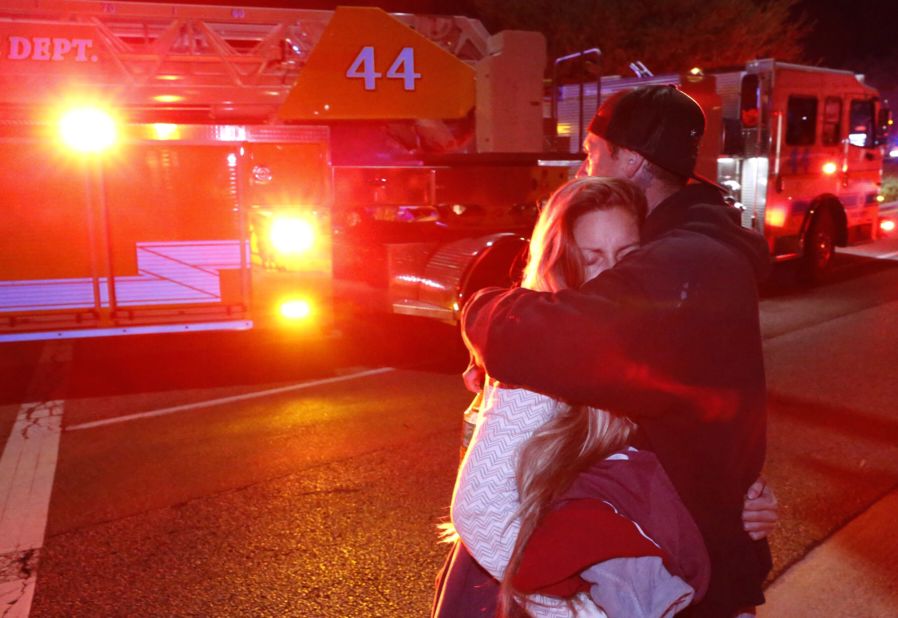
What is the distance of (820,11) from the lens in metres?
35.5

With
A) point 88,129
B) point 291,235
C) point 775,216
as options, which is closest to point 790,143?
point 775,216

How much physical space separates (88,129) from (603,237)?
5.68m

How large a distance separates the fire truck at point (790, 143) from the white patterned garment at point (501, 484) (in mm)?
8647

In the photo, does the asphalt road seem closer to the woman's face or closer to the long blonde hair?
the long blonde hair

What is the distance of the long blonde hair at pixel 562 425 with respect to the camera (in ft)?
4.82

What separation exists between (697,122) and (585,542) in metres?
0.83

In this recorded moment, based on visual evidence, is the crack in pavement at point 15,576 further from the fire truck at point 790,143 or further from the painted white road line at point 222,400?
the fire truck at point 790,143

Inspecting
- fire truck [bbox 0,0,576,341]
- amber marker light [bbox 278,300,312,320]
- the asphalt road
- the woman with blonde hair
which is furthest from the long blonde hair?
amber marker light [bbox 278,300,312,320]

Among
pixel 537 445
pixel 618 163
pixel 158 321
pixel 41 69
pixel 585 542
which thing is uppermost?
pixel 41 69

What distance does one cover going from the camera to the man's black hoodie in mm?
1390

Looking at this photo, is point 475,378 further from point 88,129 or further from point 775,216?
point 775,216

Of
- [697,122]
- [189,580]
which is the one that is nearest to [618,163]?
[697,122]

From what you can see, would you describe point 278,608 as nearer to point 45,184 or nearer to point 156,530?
point 156,530

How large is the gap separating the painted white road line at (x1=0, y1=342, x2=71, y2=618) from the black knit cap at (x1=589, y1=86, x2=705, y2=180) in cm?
309
